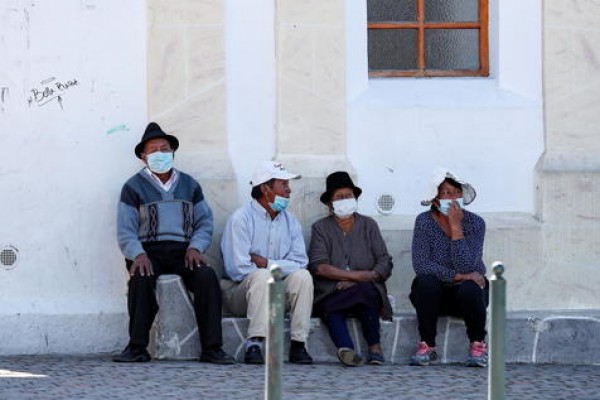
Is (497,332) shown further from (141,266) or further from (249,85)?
(249,85)

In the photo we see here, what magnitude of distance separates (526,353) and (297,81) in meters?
2.55

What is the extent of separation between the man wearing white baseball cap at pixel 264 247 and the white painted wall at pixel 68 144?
0.87 m

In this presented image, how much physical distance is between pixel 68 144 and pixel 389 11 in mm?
2637

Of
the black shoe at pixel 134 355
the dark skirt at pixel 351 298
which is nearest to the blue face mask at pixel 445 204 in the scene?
the dark skirt at pixel 351 298

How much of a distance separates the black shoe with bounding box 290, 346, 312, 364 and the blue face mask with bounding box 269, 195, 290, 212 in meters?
1.05

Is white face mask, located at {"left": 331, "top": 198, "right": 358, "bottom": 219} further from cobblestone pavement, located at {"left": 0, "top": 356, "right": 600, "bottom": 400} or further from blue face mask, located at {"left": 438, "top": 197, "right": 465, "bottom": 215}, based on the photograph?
cobblestone pavement, located at {"left": 0, "top": 356, "right": 600, "bottom": 400}

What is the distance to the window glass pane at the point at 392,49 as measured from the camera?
12797 millimetres

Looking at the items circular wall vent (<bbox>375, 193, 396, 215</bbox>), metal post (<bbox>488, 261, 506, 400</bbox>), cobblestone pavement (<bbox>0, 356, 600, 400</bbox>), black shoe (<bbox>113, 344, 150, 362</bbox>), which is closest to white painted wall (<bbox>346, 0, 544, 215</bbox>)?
circular wall vent (<bbox>375, 193, 396, 215</bbox>)

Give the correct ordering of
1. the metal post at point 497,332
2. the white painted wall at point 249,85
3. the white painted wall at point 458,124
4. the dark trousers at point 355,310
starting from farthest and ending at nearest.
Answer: the white painted wall at point 458,124 < the white painted wall at point 249,85 < the dark trousers at point 355,310 < the metal post at point 497,332

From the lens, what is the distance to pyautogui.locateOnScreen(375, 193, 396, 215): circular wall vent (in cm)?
1249

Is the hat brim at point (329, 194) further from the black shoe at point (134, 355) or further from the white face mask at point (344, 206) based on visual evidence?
the black shoe at point (134, 355)

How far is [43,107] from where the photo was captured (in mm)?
12141

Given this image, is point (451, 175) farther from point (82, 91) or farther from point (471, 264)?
point (82, 91)

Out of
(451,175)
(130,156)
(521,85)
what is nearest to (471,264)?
(451,175)
